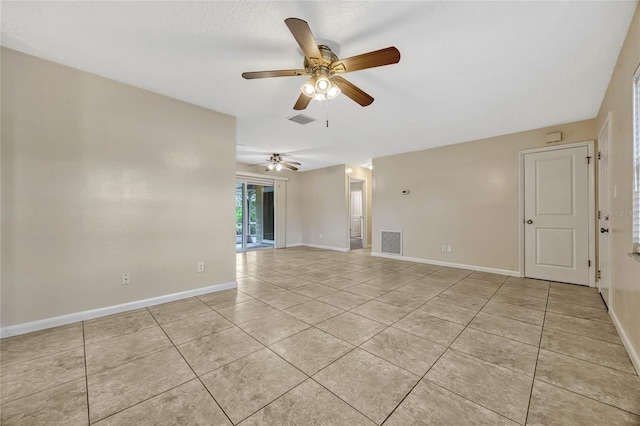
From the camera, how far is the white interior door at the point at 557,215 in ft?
11.8

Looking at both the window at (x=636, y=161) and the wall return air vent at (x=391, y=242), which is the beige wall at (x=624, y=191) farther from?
the wall return air vent at (x=391, y=242)

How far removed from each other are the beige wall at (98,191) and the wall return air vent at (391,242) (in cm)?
390

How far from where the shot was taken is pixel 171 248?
3.08 meters

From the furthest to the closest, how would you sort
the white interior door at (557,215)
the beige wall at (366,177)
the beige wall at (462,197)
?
the beige wall at (366,177) < the beige wall at (462,197) < the white interior door at (557,215)

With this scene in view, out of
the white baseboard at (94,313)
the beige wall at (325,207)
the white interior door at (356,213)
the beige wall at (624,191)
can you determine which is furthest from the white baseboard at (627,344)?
the white interior door at (356,213)

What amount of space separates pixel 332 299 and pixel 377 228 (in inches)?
132

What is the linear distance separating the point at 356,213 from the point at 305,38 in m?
8.40

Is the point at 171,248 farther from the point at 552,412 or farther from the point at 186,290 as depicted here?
the point at 552,412

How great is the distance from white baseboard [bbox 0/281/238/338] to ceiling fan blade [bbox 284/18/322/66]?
307cm

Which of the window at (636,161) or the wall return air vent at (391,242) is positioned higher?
the window at (636,161)

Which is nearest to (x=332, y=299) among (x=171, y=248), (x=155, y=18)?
(x=171, y=248)

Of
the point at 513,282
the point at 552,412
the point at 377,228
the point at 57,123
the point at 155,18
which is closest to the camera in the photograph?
the point at 552,412

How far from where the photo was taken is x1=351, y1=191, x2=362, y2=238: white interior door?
9555 millimetres

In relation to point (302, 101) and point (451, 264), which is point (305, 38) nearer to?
point (302, 101)
